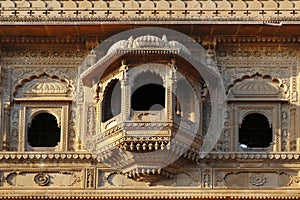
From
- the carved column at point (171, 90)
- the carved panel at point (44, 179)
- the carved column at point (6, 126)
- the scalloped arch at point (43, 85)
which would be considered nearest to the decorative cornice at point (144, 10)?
the carved column at point (171, 90)

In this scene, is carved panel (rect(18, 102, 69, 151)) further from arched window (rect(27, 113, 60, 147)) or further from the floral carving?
the floral carving

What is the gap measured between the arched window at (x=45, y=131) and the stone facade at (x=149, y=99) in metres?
0.02

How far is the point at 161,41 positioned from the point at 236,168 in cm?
209

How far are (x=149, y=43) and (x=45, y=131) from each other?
2371 millimetres

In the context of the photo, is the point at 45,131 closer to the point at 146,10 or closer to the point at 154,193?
the point at 154,193

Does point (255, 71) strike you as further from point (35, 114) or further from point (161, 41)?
point (35, 114)

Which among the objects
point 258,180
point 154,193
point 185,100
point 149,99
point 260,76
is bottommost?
point 154,193

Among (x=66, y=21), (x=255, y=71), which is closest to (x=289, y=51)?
(x=255, y=71)

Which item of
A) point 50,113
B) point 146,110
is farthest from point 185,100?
point 50,113

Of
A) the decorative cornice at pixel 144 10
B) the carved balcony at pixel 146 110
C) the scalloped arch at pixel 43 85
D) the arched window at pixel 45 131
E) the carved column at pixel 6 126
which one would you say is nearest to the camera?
the carved balcony at pixel 146 110

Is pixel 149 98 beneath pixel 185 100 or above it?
above

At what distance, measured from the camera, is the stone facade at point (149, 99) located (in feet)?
58.7

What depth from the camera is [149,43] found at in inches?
704

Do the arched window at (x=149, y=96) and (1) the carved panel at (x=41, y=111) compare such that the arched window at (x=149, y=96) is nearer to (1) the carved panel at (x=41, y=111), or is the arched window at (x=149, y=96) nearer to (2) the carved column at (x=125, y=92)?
(2) the carved column at (x=125, y=92)
